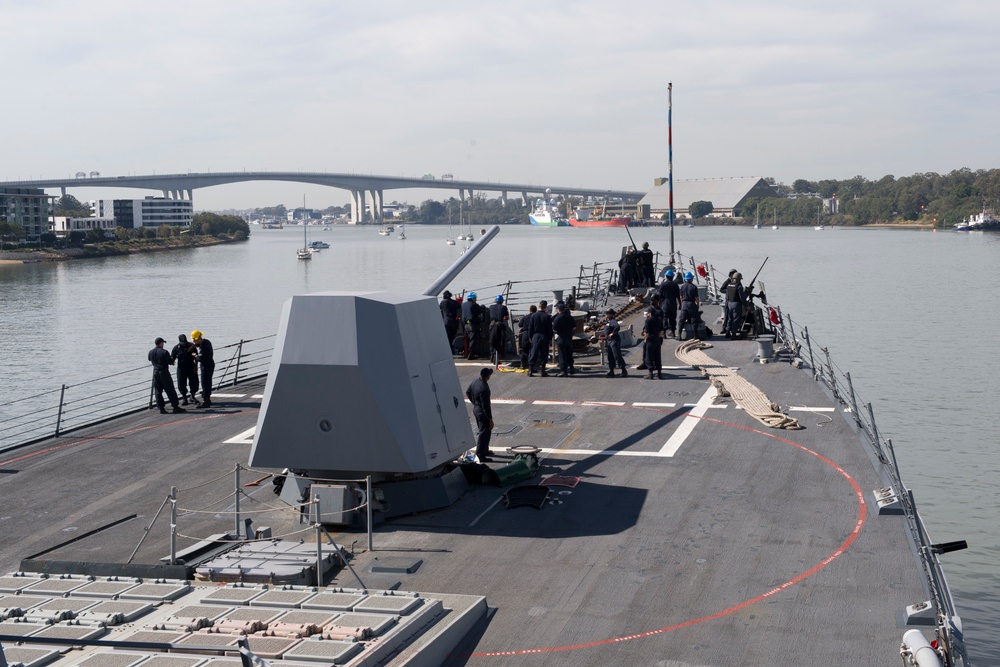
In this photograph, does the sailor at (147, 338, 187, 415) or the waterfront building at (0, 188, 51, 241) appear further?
the waterfront building at (0, 188, 51, 241)

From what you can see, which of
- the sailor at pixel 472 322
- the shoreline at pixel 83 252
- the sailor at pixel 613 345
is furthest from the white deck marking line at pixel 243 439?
the shoreline at pixel 83 252

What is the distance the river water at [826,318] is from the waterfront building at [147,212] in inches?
2778

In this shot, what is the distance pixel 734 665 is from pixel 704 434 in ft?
26.8

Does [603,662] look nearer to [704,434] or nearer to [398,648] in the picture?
[398,648]

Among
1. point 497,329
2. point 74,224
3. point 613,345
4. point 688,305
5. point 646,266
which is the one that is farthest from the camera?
point 74,224

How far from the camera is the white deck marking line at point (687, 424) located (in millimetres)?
15148

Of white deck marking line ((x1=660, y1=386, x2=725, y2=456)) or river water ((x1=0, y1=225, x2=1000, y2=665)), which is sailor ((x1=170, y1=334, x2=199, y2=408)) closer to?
white deck marking line ((x1=660, y1=386, x2=725, y2=456))

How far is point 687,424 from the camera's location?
16672 mm

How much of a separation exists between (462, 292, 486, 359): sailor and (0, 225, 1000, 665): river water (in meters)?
10.0

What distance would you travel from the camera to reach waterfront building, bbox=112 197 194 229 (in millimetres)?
186750

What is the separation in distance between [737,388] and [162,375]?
1054 cm

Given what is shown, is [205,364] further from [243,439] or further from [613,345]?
[613,345]

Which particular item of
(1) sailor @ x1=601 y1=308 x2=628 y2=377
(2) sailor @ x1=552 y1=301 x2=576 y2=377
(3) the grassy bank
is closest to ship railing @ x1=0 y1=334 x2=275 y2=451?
(2) sailor @ x1=552 y1=301 x2=576 y2=377

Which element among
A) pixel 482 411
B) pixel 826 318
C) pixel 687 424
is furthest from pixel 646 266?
pixel 482 411
